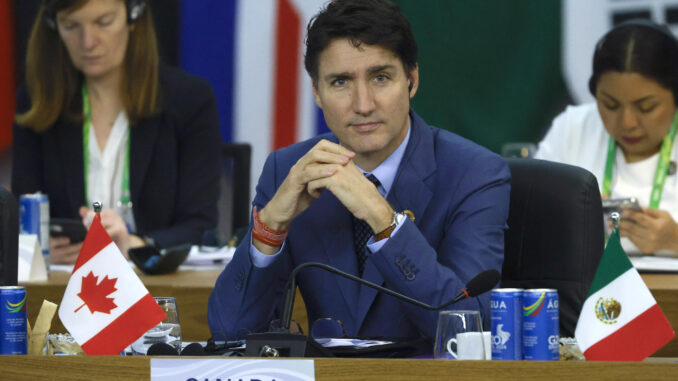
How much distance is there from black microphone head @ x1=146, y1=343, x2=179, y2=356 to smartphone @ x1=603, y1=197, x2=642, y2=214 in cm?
191

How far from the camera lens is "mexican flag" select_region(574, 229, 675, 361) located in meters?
1.48

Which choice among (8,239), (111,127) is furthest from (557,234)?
(111,127)

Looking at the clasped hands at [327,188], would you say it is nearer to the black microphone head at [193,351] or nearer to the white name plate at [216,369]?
the black microphone head at [193,351]

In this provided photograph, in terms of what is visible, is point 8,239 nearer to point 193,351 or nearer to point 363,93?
point 193,351

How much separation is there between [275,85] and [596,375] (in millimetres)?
3720

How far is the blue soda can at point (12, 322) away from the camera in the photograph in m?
1.56

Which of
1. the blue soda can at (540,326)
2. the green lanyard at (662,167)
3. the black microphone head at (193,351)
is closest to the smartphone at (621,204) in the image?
the green lanyard at (662,167)

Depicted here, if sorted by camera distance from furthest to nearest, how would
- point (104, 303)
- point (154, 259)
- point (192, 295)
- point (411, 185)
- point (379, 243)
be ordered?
point (154, 259), point (192, 295), point (411, 185), point (379, 243), point (104, 303)

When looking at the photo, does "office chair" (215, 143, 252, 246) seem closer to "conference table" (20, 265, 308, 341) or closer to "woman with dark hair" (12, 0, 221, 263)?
"woman with dark hair" (12, 0, 221, 263)

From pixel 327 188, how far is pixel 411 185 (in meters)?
0.21

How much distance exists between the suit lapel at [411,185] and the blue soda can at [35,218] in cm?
124

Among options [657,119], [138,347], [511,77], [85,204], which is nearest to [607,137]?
[657,119]

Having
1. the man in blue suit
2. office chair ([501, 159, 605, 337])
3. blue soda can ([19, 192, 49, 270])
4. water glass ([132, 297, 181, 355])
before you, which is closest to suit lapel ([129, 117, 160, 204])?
blue soda can ([19, 192, 49, 270])

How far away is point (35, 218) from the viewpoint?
2.94 metres
